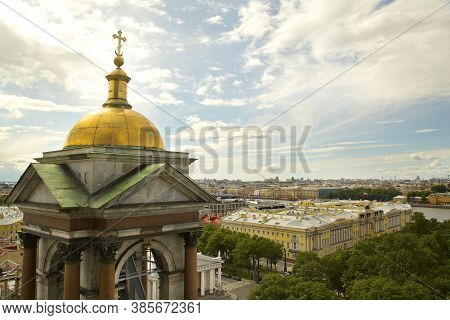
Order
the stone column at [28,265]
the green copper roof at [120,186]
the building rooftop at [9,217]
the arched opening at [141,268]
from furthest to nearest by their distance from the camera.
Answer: the building rooftop at [9,217]
the stone column at [28,265]
the arched opening at [141,268]
the green copper roof at [120,186]

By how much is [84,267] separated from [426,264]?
126 ft

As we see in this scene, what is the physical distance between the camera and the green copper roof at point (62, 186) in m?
11.0

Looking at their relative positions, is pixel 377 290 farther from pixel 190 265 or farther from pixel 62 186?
pixel 62 186

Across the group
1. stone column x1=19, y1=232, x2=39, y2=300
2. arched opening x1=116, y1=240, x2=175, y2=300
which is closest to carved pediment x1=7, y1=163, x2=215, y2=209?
stone column x1=19, y1=232, x2=39, y2=300

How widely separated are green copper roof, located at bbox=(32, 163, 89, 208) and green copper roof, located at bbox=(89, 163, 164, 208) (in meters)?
0.38

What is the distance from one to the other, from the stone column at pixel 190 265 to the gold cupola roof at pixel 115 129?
150 inches

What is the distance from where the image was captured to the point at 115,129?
41.7 ft

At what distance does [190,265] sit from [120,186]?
13.9ft

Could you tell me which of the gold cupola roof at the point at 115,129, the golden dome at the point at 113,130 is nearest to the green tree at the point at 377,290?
the gold cupola roof at the point at 115,129

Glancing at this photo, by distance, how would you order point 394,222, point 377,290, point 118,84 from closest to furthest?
point 118,84
point 377,290
point 394,222

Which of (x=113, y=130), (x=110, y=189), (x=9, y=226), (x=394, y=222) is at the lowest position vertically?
(x=394, y=222)

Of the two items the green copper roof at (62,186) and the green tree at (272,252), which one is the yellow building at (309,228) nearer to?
the green tree at (272,252)

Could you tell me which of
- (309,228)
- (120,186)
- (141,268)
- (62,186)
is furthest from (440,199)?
(62,186)

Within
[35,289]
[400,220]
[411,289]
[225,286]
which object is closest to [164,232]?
[35,289]
